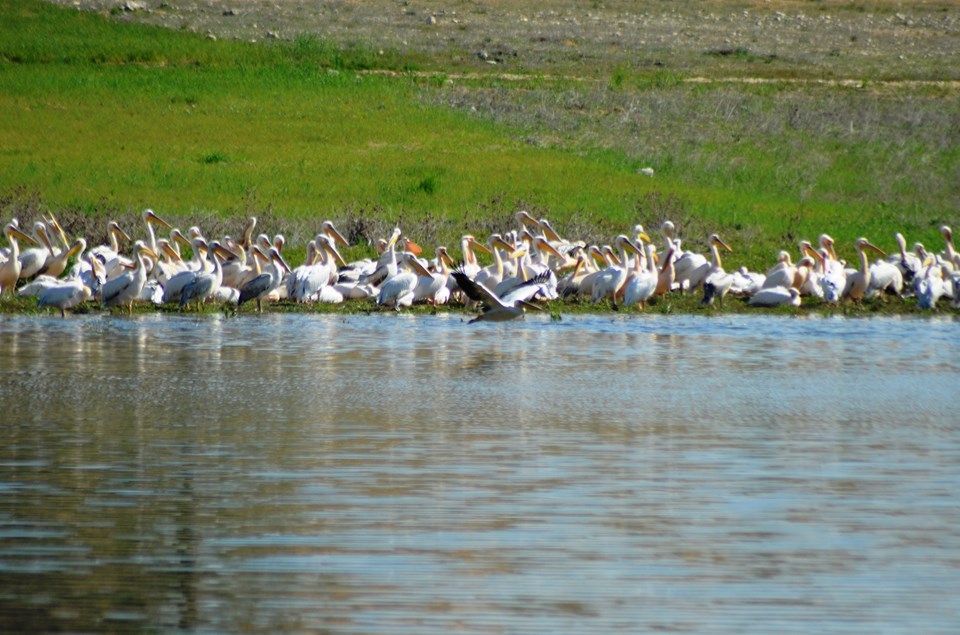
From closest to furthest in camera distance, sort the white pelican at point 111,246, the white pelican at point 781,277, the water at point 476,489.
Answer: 1. the water at point 476,489
2. the white pelican at point 781,277
3. the white pelican at point 111,246

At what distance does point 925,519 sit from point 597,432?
9.58 feet

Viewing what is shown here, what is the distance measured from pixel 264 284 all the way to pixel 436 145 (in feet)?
40.8

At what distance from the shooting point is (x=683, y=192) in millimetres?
26219

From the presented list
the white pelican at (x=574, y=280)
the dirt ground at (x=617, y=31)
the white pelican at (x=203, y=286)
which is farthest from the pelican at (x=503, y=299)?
the dirt ground at (x=617, y=31)

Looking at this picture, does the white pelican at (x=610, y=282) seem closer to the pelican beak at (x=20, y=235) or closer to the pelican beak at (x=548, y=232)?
the pelican beak at (x=548, y=232)

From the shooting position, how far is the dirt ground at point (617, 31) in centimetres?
4194

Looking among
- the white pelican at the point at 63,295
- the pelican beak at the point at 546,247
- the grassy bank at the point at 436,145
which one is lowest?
the white pelican at the point at 63,295

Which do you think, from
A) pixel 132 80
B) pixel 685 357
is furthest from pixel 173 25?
pixel 685 357

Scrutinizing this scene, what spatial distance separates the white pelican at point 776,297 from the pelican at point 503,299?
2323mm

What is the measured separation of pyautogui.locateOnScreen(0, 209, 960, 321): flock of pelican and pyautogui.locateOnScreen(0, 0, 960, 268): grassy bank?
8.06 feet

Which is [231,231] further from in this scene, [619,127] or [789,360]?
[619,127]

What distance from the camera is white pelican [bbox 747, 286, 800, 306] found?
1791 centimetres

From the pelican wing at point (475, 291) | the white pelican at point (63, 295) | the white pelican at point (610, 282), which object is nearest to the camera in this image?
the pelican wing at point (475, 291)

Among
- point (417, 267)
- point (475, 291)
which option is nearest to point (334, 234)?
point (417, 267)
